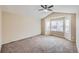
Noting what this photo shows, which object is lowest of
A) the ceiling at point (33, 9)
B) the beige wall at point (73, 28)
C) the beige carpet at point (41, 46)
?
the beige carpet at point (41, 46)

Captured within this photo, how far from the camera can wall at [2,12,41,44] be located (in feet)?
5.54

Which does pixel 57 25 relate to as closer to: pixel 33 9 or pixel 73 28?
pixel 73 28

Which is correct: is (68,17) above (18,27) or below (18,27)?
above

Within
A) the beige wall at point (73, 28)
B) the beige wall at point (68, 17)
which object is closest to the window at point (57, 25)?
the beige wall at point (68, 17)

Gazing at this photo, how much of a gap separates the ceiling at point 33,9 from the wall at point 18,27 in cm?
7

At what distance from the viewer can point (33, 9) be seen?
168cm

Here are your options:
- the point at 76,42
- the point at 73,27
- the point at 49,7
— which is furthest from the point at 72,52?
the point at 49,7

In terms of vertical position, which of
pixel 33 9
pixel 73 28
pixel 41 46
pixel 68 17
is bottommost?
pixel 41 46

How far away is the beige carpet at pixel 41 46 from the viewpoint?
5.44ft

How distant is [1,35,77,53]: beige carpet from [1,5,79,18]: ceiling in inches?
16.0

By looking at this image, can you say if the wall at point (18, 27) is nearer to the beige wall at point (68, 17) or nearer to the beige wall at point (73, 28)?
the beige wall at point (68, 17)

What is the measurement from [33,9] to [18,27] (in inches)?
15.7

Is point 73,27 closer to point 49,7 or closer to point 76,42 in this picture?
point 76,42

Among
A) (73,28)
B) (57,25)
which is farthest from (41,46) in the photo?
(73,28)
